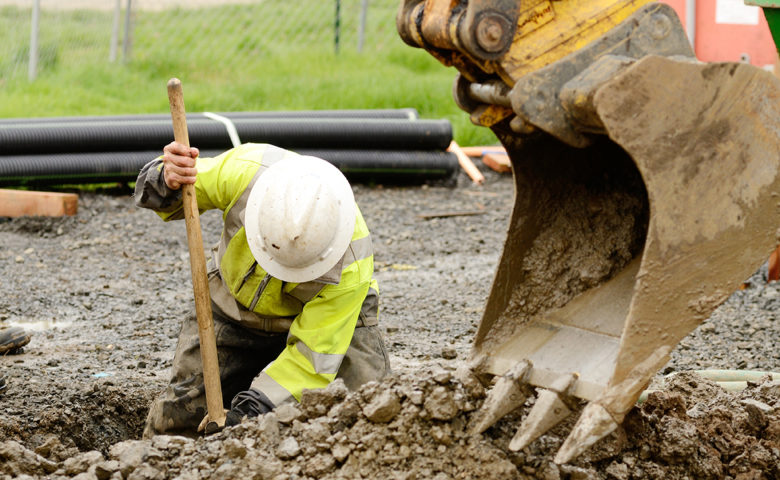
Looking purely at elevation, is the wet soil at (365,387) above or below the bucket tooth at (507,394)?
below

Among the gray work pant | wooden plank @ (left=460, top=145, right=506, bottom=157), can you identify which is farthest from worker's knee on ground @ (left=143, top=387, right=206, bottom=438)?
wooden plank @ (left=460, top=145, right=506, bottom=157)

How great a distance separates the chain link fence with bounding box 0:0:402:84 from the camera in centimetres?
1099

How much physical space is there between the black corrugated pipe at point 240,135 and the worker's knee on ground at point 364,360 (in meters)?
4.33

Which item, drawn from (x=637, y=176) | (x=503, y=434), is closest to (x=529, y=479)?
(x=503, y=434)

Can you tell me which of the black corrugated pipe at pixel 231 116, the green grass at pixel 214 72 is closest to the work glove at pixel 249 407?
the black corrugated pipe at pixel 231 116

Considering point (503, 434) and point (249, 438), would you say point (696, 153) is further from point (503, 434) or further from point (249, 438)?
point (249, 438)

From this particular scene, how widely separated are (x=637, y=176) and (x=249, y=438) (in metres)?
1.54

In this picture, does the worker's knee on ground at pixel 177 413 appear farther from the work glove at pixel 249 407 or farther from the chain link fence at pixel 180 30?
the chain link fence at pixel 180 30

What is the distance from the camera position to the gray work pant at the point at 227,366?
3.91 m

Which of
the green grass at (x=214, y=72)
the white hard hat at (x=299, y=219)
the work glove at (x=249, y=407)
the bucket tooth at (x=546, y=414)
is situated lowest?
the work glove at (x=249, y=407)

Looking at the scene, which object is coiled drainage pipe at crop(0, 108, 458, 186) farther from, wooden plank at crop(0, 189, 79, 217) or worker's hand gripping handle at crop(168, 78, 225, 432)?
worker's hand gripping handle at crop(168, 78, 225, 432)

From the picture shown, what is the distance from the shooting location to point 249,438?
306cm

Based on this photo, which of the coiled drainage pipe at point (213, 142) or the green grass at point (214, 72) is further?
the green grass at point (214, 72)

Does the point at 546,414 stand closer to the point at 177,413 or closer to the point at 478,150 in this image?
the point at 177,413
